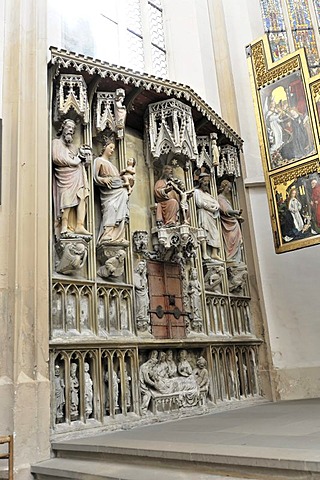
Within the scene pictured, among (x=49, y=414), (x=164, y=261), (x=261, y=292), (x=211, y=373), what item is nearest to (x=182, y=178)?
(x=164, y=261)

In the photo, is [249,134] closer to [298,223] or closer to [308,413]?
[298,223]

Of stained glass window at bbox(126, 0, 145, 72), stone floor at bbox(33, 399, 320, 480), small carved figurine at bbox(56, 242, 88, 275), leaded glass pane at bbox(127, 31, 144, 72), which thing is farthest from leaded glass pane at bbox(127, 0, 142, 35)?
stone floor at bbox(33, 399, 320, 480)

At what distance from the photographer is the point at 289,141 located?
7.98m

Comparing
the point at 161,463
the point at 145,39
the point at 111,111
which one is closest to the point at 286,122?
the point at 111,111

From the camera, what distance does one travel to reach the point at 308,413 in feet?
19.7

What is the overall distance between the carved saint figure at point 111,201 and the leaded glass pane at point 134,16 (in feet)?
16.0

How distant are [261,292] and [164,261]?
2523 mm

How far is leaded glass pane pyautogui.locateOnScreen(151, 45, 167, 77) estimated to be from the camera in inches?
412

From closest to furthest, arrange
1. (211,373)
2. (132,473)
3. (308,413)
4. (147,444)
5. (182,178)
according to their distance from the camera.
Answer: (132,473), (147,444), (308,413), (211,373), (182,178)

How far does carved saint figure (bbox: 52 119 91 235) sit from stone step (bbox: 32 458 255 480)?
274 cm

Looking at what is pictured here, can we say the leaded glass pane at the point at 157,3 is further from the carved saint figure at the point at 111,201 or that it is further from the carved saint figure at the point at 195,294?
the carved saint figure at the point at 195,294

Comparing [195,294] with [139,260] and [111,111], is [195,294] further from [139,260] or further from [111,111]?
[111,111]

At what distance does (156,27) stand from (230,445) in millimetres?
9862

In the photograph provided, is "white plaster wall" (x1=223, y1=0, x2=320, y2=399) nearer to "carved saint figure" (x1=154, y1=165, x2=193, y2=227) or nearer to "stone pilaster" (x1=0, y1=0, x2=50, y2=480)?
"carved saint figure" (x1=154, y1=165, x2=193, y2=227)
